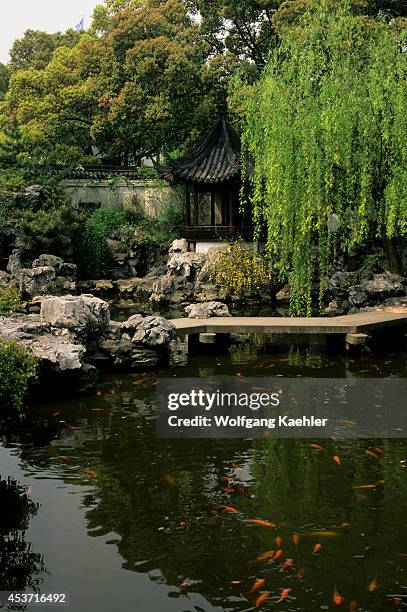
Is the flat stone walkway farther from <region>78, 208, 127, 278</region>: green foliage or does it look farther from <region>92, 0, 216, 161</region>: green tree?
<region>92, 0, 216, 161</region>: green tree

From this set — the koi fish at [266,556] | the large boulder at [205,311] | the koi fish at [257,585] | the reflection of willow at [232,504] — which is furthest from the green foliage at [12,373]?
the large boulder at [205,311]

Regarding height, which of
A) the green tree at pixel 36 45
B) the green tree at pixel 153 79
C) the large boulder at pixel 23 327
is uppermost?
the green tree at pixel 36 45

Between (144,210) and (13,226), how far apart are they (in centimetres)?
539

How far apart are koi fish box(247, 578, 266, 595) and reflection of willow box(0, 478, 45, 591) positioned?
1.48 metres

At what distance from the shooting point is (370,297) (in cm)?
1662

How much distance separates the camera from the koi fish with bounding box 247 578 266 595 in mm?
5195

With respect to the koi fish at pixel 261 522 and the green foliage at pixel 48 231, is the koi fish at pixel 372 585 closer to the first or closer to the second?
the koi fish at pixel 261 522

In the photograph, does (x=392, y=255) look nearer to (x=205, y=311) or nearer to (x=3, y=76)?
(x=205, y=311)

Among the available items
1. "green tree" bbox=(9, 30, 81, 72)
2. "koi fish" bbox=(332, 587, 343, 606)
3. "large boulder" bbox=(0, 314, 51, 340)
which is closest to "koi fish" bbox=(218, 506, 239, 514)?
"koi fish" bbox=(332, 587, 343, 606)

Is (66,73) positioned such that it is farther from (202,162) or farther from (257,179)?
(257,179)

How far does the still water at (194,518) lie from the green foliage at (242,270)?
34.5 feet

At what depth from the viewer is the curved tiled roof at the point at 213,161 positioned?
70.4ft

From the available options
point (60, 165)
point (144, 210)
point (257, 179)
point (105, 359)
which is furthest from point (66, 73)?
point (105, 359)

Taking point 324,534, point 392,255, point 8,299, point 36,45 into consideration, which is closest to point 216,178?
point 392,255
